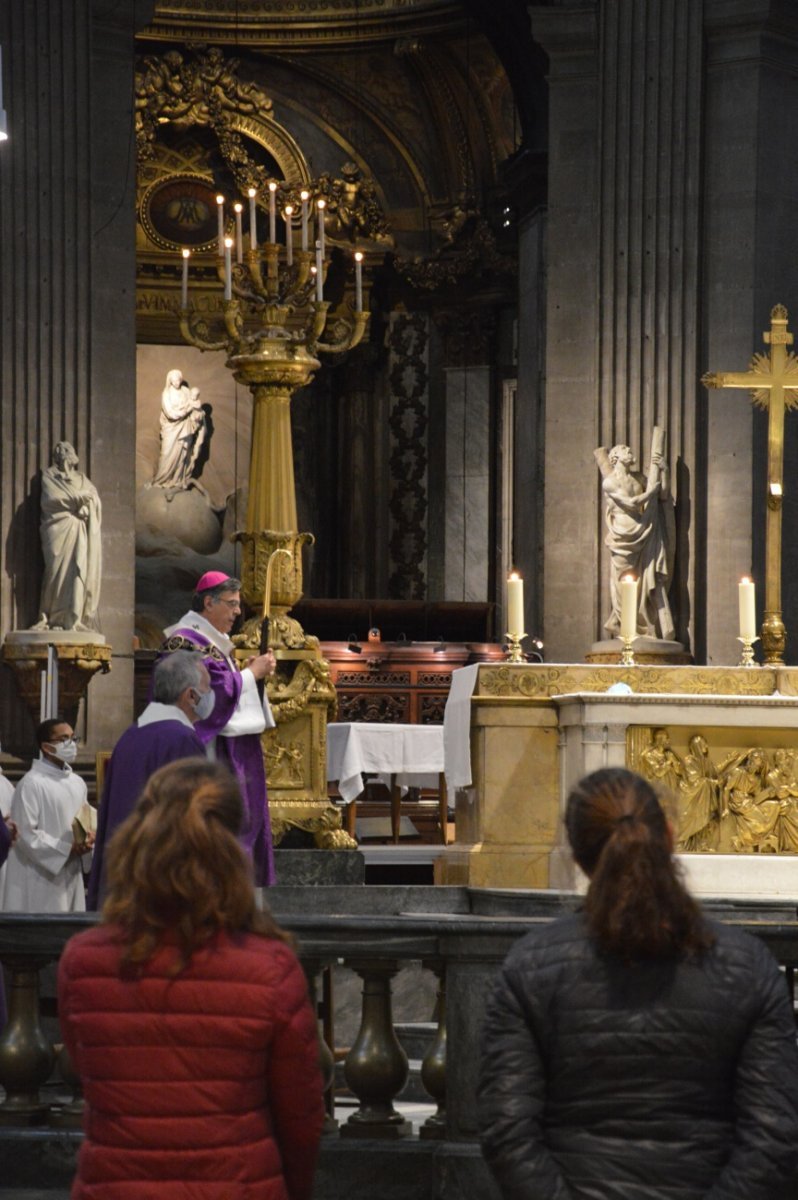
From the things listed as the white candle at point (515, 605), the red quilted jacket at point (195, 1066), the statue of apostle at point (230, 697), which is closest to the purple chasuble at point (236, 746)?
the statue of apostle at point (230, 697)

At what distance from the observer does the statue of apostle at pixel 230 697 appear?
7.76 m

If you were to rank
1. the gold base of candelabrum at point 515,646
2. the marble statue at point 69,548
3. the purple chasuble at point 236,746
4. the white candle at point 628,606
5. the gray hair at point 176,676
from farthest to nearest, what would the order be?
the marble statue at point 69,548 < the white candle at point 628,606 < the gold base of candelabrum at point 515,646 < the purple chasuble at point 236,746 < the gray hair at point 176,676

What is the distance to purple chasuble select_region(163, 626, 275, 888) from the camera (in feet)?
25.8

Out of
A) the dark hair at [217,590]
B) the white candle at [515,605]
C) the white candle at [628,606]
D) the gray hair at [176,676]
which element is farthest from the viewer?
the white candle at [628,606]

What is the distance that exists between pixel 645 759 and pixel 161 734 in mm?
4132

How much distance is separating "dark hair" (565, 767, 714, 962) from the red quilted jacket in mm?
472

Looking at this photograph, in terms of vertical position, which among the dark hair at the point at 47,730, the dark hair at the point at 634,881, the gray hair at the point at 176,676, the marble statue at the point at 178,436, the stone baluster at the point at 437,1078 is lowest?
the stone baluster at the point at 437,1078

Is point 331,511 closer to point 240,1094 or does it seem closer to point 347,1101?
point 347,1101

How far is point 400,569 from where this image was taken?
64.6 feet

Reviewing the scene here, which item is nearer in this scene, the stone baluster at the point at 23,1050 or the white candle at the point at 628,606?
the stone baluster at the point at 23,1050

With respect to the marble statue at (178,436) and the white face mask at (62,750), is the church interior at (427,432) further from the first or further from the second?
the white face mask at (62,750)

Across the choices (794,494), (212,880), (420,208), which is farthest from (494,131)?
(212,880)

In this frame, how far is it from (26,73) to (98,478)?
2896mm

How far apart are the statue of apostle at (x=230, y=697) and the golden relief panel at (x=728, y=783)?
2060 millimetres
